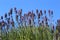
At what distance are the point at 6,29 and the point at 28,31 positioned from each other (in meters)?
0.81

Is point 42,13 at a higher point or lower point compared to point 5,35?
higher

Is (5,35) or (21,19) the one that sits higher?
(21,19)

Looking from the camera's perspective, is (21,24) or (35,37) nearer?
(35,37)

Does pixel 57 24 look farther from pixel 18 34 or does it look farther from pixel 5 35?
pixel 5 35

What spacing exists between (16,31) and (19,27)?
0.15m

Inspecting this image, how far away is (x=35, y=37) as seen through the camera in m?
6.02

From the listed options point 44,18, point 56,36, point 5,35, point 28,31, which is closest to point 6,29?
point 5,35

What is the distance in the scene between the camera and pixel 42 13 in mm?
6223

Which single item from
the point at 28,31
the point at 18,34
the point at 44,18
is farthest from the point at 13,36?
the point at 44,18

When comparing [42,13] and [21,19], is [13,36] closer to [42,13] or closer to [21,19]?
[21,19]

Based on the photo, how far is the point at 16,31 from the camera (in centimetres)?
638

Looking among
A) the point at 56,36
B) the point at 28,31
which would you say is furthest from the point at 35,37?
the point at 56,36

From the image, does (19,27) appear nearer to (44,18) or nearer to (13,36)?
(13,36)

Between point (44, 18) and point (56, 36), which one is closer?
point (56, 36)
